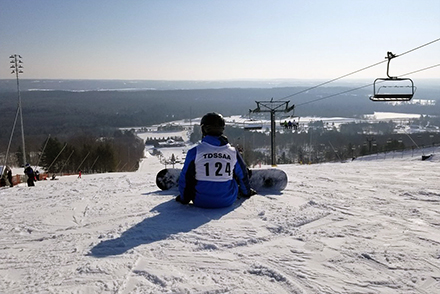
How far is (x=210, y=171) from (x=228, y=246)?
151cm

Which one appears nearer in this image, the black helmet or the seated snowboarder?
the seated snowboarder

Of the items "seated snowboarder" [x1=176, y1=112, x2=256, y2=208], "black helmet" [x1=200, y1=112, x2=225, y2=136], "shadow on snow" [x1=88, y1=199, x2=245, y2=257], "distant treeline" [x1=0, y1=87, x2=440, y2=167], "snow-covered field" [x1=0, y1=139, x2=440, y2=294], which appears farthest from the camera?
"distant treeline" [x1=0, y1=87, x2=440, y2=167]

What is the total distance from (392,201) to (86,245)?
4.36m

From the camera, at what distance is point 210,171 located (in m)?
4.62

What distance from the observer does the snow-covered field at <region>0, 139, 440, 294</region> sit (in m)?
2.52

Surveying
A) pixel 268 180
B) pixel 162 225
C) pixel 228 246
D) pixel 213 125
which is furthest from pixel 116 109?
pixel 228 246

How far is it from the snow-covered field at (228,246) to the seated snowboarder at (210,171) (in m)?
0.19

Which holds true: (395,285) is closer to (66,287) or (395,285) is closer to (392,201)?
(66,287)

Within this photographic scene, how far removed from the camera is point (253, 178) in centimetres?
623

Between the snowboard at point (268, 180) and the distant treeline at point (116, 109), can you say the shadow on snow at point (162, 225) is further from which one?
the distant treeline at point (116, 109)

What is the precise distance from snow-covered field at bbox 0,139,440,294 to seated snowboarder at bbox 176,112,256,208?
190mm

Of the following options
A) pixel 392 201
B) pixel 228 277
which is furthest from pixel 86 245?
pixel 392 201

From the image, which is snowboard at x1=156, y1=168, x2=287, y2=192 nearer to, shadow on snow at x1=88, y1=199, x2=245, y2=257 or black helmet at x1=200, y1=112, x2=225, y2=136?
shadow on snow at x1=88, y1=199, x2=245, y2=257

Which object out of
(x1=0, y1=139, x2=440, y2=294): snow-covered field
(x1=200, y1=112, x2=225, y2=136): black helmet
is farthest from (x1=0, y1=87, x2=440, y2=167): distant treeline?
(x1=0, y1=139, x2=440, y2=294): snow-covered field
